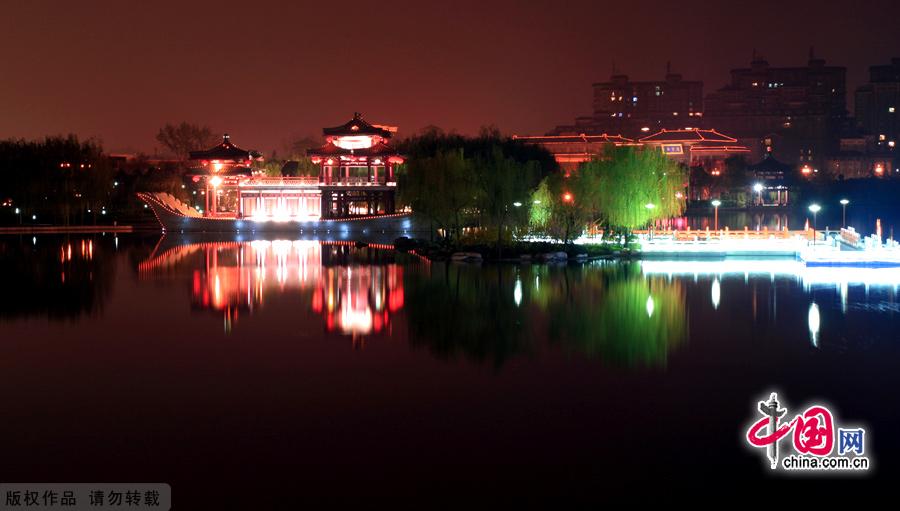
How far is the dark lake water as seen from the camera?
9930 millimetres

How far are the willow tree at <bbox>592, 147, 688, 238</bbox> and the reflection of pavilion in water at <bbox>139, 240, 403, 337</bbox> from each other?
8.64 meters

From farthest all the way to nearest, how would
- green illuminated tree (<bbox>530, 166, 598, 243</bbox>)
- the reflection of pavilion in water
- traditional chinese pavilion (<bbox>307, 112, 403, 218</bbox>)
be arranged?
traditional chinese pavilion (<bbox>307, 112, 403, 218</bbox>) < green illuminated tree (<bbox>530, 166, 598, 243</bbox>) < the reflection of pavilion in water

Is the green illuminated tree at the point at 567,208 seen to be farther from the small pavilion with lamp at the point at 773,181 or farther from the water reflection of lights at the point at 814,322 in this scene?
the small pavilion with lamp at the point at 773,181

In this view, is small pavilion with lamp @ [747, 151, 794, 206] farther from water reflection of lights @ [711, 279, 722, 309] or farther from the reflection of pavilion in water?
water reflection of lights @ [711, 279, 722, 309]

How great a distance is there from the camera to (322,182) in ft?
212

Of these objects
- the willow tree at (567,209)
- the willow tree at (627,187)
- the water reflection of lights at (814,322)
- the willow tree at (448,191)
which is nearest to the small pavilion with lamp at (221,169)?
the willow tree at (448,191)

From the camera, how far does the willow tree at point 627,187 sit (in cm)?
3759

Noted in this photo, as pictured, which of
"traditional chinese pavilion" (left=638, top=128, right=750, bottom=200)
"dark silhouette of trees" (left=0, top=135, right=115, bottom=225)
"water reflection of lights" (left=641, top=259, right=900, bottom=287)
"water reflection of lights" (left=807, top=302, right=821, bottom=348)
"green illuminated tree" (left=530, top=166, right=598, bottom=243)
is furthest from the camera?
"traditional chinese pavilion" (left=638, top=128, right=750, bottom=200)

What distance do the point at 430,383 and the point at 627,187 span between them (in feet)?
83.6

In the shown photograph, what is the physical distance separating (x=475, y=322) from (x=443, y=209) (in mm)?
19735

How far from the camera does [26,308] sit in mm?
21453

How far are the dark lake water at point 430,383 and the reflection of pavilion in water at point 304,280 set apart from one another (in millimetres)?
157

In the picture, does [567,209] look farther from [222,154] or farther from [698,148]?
[698,148]

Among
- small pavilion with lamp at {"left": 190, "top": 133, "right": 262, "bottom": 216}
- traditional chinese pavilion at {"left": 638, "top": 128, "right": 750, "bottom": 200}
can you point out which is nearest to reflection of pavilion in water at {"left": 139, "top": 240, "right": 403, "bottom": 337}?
small pavilion with lamp at {"left": 190, "top": 133, "right": 262, "bottom": 216}
